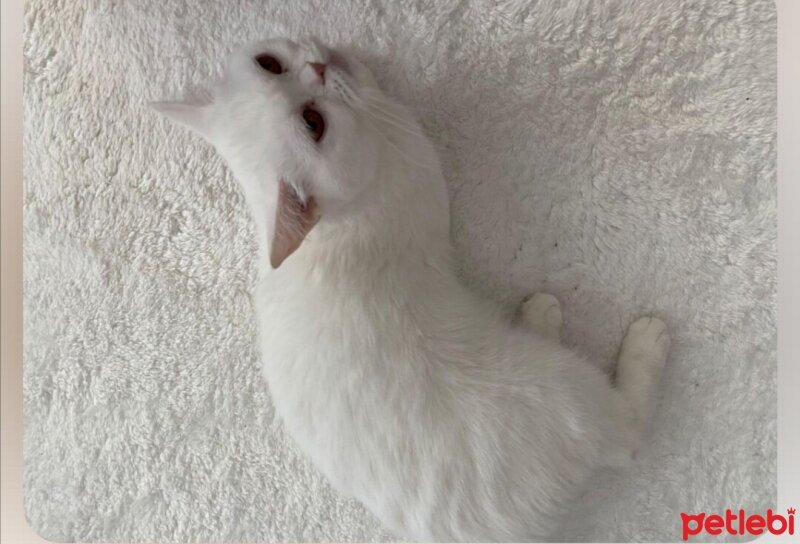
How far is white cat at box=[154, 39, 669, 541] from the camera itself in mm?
729

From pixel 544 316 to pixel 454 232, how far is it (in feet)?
0.65

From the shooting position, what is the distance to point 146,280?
99 cm

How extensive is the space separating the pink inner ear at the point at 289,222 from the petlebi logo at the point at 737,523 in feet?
2.49

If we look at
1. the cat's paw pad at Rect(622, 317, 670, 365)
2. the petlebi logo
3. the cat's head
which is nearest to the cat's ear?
the cat's head

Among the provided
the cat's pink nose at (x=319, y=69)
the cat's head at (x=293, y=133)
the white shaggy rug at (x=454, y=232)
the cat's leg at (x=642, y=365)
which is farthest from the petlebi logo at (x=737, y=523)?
the cat's pink nose at (x=319, y=69)

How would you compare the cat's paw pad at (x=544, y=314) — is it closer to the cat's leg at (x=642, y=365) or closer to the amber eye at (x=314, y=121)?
the cat's leg at (x=642, y=365)

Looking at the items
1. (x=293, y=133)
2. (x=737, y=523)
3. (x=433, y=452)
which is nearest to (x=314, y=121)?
(x=293, y=133)

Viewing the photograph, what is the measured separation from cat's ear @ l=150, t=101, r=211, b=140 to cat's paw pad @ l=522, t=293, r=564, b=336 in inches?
21.8

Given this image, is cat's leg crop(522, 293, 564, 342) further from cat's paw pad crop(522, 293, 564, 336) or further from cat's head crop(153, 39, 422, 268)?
cat's head crop(153, 39, 422, 268)

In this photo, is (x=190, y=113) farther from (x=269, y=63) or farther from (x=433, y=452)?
(x=433, y=452)

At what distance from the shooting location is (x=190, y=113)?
81 centimetres

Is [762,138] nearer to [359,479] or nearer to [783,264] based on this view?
[783,264]

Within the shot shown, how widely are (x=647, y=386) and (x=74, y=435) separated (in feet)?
3.13

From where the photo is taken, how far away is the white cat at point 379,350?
729mm
